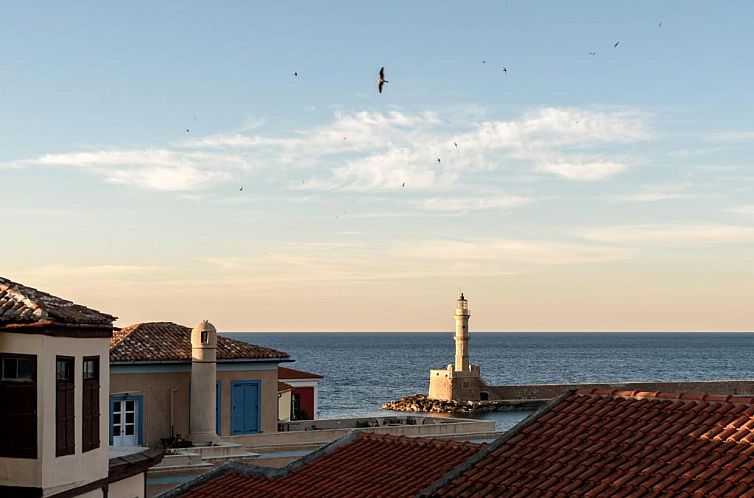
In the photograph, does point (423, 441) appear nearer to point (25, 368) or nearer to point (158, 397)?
point (25, 368)

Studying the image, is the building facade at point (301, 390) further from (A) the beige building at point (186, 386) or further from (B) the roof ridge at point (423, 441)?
(B) the roof ridge at point (423, 441)

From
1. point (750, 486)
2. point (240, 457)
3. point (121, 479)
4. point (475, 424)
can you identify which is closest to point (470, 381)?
point (475, 424)

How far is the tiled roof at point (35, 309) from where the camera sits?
46.3 ft

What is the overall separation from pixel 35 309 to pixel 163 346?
1633 cm

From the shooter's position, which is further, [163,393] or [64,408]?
[163,393]

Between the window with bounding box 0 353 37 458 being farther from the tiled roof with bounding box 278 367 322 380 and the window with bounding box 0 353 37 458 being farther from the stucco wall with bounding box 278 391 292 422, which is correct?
the tiled roof with bounding box 278 367 322 380

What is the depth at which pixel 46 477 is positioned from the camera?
14188 mm

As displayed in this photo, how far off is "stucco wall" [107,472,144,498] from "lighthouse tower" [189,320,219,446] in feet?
34.1

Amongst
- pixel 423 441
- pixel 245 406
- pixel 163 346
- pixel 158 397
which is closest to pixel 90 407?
pixel 423 441

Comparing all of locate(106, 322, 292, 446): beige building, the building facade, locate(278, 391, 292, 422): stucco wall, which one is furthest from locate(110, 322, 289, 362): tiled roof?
the building facade

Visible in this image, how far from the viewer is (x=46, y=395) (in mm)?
14102

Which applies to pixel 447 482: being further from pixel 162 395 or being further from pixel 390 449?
pixel 162 395

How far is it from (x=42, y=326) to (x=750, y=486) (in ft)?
29.1

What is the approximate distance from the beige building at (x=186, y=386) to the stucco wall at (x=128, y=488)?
958 centimetres
